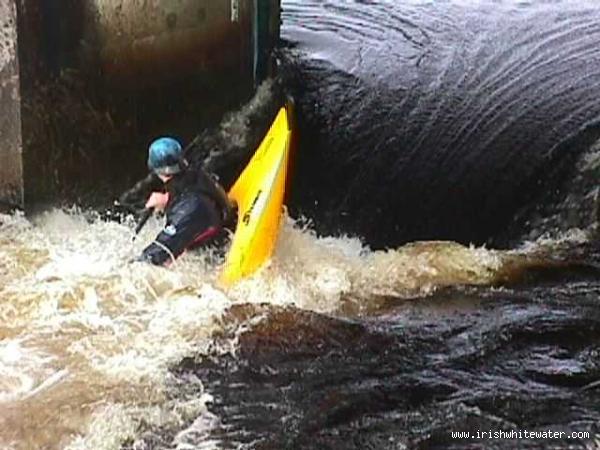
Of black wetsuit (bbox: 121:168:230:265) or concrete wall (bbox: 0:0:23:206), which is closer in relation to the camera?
black wetsuit (bbox: 121:168:230:265)

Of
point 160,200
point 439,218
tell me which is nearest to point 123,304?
point 160,200

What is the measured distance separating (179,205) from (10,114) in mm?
1694

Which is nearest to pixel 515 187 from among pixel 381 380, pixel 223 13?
pixel 223 13

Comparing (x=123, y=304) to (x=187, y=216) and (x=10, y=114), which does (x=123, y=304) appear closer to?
(x=187, y=216)

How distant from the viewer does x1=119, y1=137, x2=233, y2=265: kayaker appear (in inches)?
255

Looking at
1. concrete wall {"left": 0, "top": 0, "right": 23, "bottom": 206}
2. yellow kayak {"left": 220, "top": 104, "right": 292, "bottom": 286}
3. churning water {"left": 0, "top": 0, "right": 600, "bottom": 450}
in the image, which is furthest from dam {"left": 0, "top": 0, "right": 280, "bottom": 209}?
yellow kayak {"left": 220, "top": 104, "right": 292, "bottom": 286}

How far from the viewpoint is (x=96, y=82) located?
7.96m

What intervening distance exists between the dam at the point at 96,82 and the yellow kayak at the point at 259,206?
3.97 feet

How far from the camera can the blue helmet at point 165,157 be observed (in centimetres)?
645

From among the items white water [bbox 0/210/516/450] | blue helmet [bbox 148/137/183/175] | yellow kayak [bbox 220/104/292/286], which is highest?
blue helmet [bbox 148/137/183/175]

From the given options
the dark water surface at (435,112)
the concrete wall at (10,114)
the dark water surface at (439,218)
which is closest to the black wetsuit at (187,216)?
the dark water surface at (439,218)

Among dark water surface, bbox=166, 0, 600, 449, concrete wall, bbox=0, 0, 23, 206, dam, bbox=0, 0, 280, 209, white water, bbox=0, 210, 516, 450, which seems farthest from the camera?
dam, bbox=0, 0, 280, 209

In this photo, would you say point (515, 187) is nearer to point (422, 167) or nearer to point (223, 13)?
point (422, 167)

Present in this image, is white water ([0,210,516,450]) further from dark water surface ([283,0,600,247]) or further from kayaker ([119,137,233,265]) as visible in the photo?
dark water surface ([283,0,600,247])
